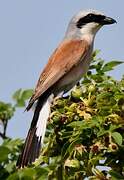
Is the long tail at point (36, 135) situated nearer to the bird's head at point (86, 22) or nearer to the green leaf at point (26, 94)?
the green leaf at point (26, 94)

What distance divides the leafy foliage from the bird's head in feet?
8.87

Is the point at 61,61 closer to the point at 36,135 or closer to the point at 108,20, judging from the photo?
the point at 108,20

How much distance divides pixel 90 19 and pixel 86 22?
0.38 ft

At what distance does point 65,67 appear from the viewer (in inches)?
219

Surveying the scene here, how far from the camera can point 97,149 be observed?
2930mm

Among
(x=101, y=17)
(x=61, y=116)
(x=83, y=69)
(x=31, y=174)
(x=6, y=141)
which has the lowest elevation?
(x=31, y=174)

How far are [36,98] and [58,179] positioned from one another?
173 cm

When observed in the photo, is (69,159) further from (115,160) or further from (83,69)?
(83,69)

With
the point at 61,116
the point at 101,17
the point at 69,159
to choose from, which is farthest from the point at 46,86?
the point at 69,159

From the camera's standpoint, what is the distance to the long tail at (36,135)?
142 inches

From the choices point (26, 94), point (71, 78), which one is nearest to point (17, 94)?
point (26, 94)

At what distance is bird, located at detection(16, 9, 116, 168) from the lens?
4.19m

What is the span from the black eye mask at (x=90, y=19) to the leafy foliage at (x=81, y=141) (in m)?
2.71

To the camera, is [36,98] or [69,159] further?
[36,98]
